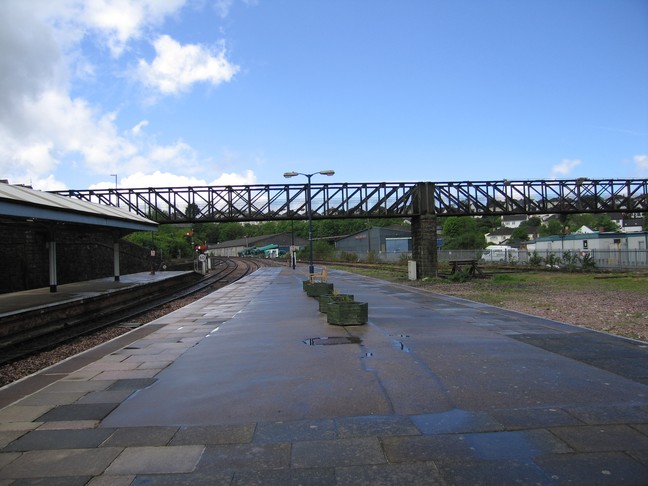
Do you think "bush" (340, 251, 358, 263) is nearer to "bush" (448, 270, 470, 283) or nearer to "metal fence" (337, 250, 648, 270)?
"metal fence" (337, 250, 648, 270)

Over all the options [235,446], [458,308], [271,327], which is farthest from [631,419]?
[458,308]

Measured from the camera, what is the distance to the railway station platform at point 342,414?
4.20 m

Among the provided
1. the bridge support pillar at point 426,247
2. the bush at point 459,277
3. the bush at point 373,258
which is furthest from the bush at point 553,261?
the bush at point 373,258

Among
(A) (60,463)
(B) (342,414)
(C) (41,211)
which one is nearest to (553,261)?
(C) (41,211)

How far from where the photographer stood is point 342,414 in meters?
5.55

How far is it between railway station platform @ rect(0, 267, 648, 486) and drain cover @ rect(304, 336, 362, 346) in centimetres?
12

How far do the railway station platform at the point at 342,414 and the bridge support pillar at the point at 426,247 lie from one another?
24609 millimetres

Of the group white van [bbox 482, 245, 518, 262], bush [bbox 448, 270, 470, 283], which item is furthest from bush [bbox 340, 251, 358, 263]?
bush [bbox 448, 270, 470, 283]

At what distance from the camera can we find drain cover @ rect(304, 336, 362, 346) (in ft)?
32.7

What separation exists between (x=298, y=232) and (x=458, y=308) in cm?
13976

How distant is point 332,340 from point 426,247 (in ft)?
85.7

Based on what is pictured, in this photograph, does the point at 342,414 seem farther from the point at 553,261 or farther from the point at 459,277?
the point at 553,261

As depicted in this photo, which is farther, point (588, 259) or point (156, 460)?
point (588, 259)

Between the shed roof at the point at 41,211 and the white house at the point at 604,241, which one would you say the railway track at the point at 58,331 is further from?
the white house at the point at 604,241
